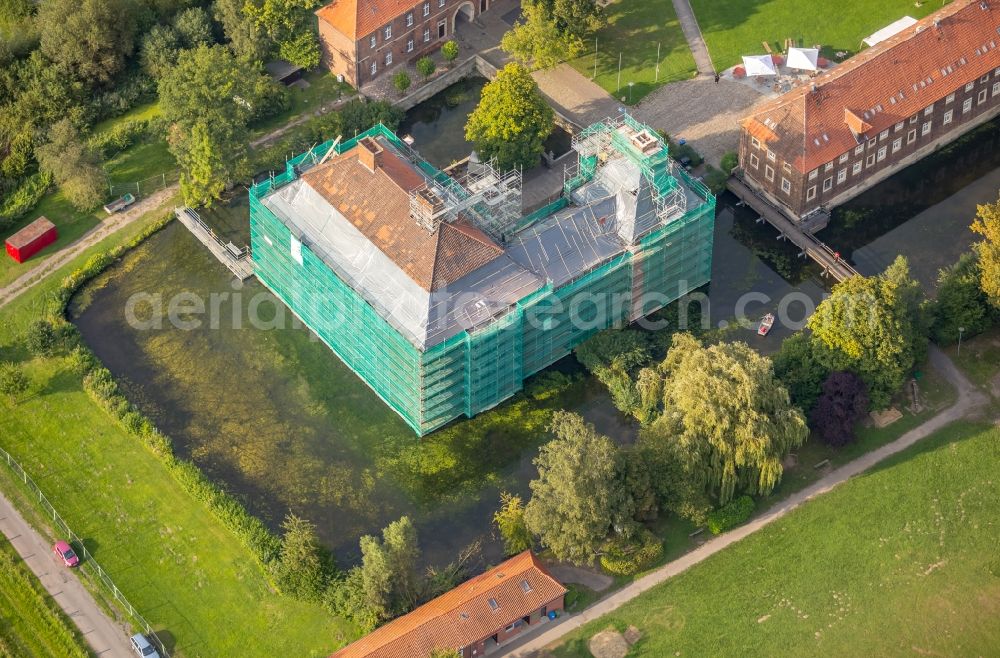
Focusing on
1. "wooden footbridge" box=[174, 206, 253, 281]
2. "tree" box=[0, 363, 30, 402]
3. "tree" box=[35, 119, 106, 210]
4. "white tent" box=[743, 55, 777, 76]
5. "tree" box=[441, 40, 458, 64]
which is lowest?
"tree" box=[0, 363, 30, 402]

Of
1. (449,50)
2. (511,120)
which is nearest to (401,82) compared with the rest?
(449,50)

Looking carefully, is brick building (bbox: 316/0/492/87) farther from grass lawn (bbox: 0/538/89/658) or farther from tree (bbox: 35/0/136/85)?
grass lawn (bbox: 0/538/89/658)

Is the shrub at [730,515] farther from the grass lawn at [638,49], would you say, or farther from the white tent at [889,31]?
the white tent at [889,31]

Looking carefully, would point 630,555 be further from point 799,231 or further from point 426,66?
point 426,66

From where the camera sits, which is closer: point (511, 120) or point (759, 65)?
point (511, 120)

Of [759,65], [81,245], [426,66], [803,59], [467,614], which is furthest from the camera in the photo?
[759,65]

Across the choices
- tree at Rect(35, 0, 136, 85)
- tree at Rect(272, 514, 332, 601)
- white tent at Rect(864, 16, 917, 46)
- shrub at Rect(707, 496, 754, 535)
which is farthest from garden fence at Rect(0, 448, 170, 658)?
white tent at Rect(864, 16, 917, 46)

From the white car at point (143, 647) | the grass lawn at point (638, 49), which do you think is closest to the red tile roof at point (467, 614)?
the white car at point (143, 647)
